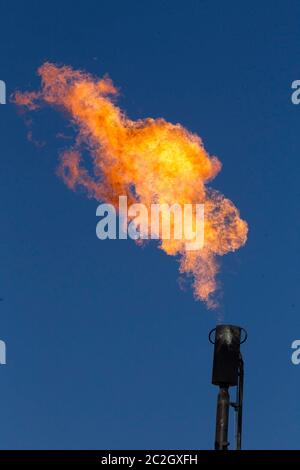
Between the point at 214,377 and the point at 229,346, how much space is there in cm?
60

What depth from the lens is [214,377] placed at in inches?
435

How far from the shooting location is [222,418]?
36.7ft

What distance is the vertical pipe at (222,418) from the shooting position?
11.0 m

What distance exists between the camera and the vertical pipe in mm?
10992
